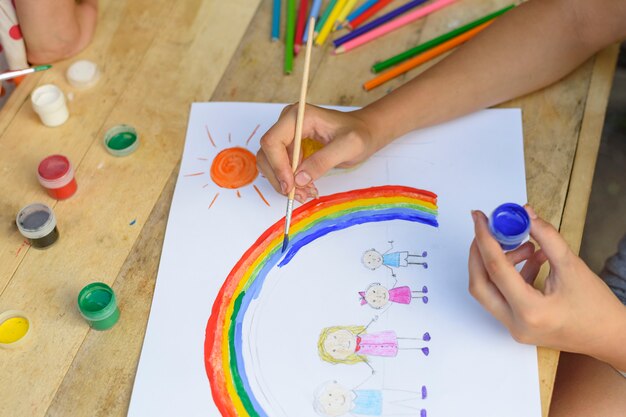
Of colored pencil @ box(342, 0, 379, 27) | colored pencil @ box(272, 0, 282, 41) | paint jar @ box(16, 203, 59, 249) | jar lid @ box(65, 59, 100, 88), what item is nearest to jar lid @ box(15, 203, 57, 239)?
paint jar @ box(16, 203, 59, 249)

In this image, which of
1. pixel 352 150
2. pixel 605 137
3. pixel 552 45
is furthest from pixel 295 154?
pixel 605 137

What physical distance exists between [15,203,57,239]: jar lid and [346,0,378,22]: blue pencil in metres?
0.59

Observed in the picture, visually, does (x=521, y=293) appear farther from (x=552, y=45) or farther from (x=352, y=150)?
(x=552, y=45)

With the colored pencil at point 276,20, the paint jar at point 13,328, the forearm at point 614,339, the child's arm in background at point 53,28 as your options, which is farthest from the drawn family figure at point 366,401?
the child's arm in background at point 53,28

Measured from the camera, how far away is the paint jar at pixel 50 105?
1.12 m

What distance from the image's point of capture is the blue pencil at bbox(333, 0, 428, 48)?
1227 millimetres

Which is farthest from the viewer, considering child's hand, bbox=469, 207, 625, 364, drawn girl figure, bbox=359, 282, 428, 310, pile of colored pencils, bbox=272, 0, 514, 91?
pile of colored pencils, bbox=272, 0, 514, 91

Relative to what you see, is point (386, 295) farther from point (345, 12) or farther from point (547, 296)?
point (345, 12)

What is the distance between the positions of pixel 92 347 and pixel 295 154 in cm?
37

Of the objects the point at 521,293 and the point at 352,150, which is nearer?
the point at 521,293

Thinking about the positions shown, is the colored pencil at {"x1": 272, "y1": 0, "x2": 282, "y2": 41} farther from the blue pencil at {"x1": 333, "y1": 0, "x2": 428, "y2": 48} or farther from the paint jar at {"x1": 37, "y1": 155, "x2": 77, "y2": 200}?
the paint jar at {"x1": 37, "y1": 155, "x2": 77, "y2": 200}

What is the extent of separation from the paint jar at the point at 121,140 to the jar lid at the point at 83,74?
11cm

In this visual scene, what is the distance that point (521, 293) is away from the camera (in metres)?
0.84

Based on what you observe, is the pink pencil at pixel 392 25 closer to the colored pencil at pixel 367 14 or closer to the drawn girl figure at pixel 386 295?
the colored pencil at pixel 367 14
